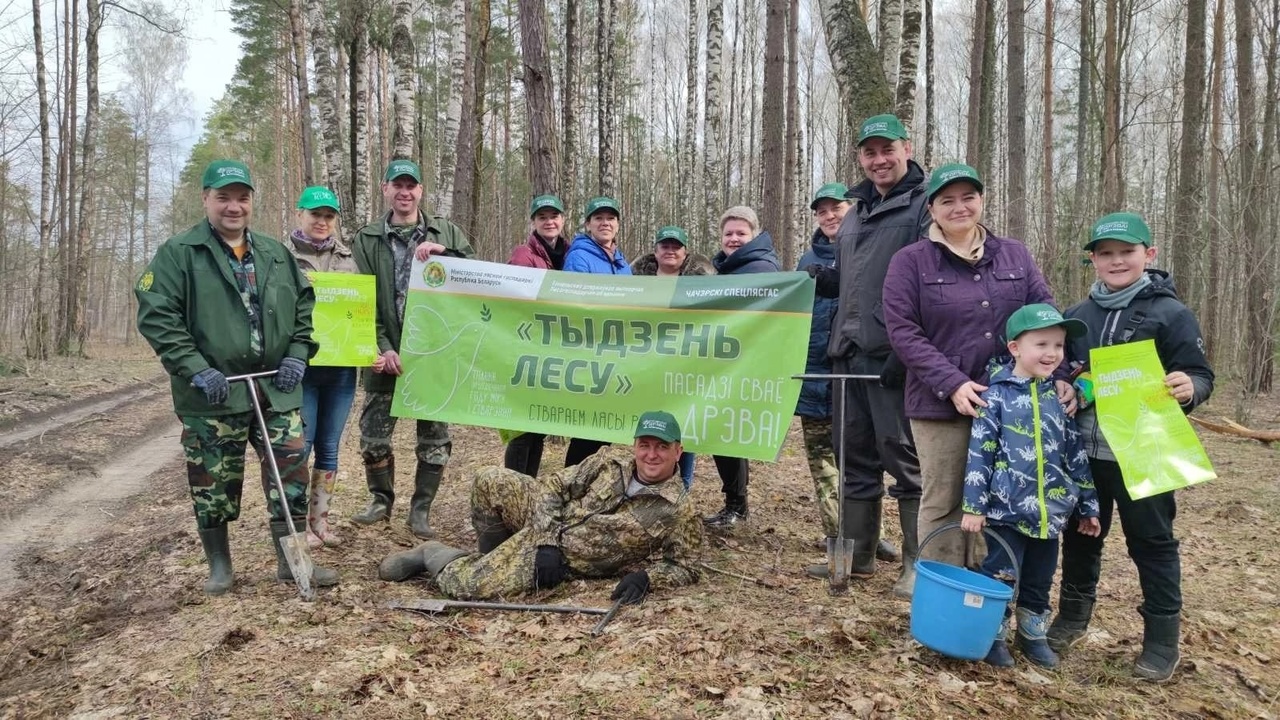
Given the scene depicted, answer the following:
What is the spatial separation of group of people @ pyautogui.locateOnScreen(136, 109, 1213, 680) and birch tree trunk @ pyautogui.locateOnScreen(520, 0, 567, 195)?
2330mm

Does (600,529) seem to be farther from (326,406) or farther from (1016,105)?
(1016,105)

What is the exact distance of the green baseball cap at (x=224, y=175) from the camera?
13.5ft

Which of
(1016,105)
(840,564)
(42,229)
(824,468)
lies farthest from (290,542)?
(42,229)

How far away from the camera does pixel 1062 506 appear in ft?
10.7

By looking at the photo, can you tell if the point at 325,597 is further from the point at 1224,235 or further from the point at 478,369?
the point at 1224,235

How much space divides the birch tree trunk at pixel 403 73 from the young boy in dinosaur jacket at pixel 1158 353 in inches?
430

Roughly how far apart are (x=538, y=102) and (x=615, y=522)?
16.9 feet

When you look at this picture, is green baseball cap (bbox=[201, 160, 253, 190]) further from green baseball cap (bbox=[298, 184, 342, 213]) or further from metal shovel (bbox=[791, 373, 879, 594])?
metal shovel (bbox=[791, 373, 879, 594])

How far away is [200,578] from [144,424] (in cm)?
912

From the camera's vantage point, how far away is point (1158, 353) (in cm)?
329

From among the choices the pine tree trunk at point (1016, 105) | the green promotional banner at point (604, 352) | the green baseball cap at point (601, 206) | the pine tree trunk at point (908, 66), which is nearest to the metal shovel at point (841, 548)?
the green promotional banner at point (604, 352)

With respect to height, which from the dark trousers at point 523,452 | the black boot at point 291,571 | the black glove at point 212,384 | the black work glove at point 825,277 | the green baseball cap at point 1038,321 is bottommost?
the black boot at point 291,571

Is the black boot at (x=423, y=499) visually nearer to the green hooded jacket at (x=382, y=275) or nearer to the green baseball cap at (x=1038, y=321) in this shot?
the green hooded jacket at (x=382, y=275)

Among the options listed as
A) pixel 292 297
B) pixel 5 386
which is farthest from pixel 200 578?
pixel 5 386
